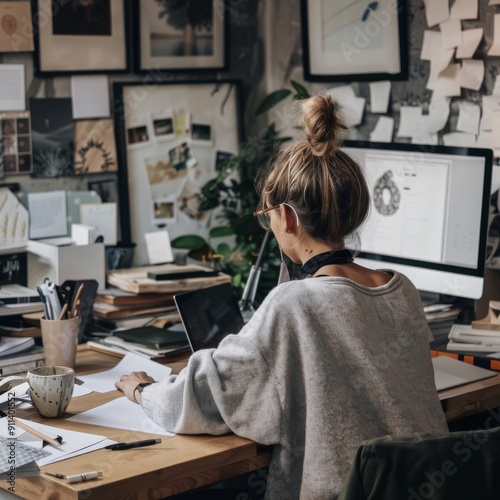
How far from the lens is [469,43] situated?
8.46 ft

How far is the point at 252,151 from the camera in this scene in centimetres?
303

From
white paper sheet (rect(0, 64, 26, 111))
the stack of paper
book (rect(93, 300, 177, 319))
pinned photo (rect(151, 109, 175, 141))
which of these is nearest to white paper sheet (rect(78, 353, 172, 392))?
book (rect(93, 300, 177, 319))

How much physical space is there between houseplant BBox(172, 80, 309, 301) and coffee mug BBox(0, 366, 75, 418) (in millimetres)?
1027

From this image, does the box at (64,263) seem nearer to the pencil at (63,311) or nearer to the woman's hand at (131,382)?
the pencil at (63,311)

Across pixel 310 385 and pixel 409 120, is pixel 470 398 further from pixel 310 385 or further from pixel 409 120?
pixel 409 120

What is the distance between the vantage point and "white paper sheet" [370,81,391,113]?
9.33 ft

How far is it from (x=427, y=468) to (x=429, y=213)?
1263 millimetres

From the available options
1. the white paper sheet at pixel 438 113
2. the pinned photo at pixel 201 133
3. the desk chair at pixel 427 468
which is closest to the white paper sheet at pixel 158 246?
the pinned photo at pixel 201 133

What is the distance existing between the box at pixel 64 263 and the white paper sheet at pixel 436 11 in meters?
1.14

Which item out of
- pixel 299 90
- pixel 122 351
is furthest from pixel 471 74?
pixel 122 351

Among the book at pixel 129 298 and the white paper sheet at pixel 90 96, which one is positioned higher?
the white paper sheet at pixel 90 96

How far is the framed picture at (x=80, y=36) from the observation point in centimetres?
268

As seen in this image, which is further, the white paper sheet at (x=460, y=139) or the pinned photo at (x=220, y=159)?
the pinned photo at (x=220, y=159)

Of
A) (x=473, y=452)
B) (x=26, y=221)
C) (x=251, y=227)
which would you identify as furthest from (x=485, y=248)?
(x=26, y=221)
